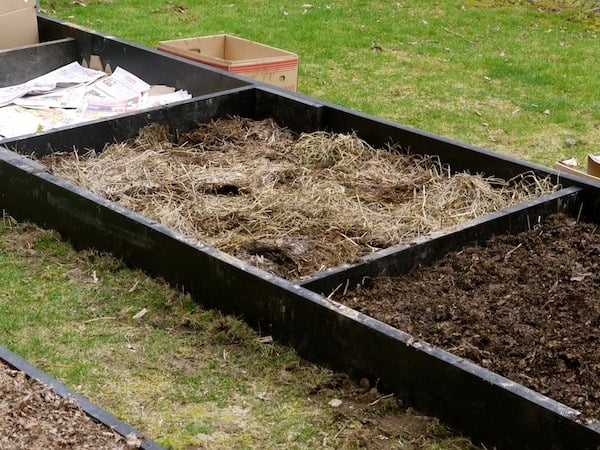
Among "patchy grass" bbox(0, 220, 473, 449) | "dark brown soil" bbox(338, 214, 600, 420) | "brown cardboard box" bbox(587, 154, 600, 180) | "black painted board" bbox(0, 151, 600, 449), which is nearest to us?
"black painted board" bbox(0, 151, 600, 449)

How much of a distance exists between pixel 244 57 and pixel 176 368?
4.24m

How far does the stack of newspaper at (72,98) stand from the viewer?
258 inches

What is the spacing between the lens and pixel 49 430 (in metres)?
3.10

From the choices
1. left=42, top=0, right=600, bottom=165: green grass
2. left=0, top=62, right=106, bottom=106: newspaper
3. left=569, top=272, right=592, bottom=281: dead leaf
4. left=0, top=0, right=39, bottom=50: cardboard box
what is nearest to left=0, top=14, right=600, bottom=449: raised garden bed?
left=569, top=272, right=592, bottom=281: dead leaf

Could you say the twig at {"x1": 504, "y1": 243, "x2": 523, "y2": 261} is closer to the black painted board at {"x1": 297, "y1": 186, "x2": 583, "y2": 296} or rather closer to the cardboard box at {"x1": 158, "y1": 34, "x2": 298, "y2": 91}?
the black painted board at {"x1": 297, "y1": 186, "x2": 583, "y2": 296}

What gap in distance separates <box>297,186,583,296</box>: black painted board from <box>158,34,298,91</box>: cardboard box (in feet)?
8.48

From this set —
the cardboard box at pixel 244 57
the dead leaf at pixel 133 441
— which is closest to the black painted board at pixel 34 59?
the cardboard box at pixel 244 57

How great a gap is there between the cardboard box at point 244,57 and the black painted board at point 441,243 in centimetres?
258

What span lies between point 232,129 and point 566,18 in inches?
239

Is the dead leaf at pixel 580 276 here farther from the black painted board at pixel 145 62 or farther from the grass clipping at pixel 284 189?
the black painted board at pixel 145 62

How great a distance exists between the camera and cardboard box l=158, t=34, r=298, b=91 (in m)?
7.10

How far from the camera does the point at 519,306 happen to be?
4.34 meters

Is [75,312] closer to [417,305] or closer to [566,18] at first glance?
[417,305]

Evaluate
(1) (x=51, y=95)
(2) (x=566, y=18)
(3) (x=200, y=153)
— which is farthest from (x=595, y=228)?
(2) (x=566, y=18)
